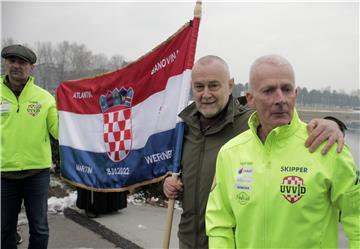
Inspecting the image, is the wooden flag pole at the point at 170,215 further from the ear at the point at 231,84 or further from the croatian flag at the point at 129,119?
the ear at the point at 231,84

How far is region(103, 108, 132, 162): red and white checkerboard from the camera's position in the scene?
153 inches

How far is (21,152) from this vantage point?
13.2 ft

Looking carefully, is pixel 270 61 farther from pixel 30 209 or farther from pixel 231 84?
pixel 30 209

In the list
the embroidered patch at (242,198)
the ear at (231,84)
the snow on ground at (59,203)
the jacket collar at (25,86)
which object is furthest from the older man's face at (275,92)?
the snow on ground at (59,203)

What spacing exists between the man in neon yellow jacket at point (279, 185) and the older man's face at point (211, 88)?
21.9 inches

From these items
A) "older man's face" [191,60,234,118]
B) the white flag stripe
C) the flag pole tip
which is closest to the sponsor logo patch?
"older man's face" [191,60,234,118]

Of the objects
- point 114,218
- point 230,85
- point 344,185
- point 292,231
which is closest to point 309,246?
point 292,231

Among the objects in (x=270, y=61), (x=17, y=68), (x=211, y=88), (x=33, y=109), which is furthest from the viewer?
(x=33, y=109)

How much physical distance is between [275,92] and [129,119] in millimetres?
2207

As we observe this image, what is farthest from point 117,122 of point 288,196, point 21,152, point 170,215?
point 288,196

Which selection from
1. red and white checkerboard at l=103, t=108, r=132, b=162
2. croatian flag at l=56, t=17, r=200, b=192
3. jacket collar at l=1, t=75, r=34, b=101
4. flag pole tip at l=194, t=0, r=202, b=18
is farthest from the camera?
jacket collar at l=1, t=75, r=34, b=101

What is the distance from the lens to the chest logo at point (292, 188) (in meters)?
1.81

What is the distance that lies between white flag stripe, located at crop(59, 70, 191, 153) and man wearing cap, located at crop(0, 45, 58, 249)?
0.57m

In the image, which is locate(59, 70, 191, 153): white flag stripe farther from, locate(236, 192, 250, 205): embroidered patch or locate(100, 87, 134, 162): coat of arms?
locate(236, 192, 250, 205): embroidered patch
